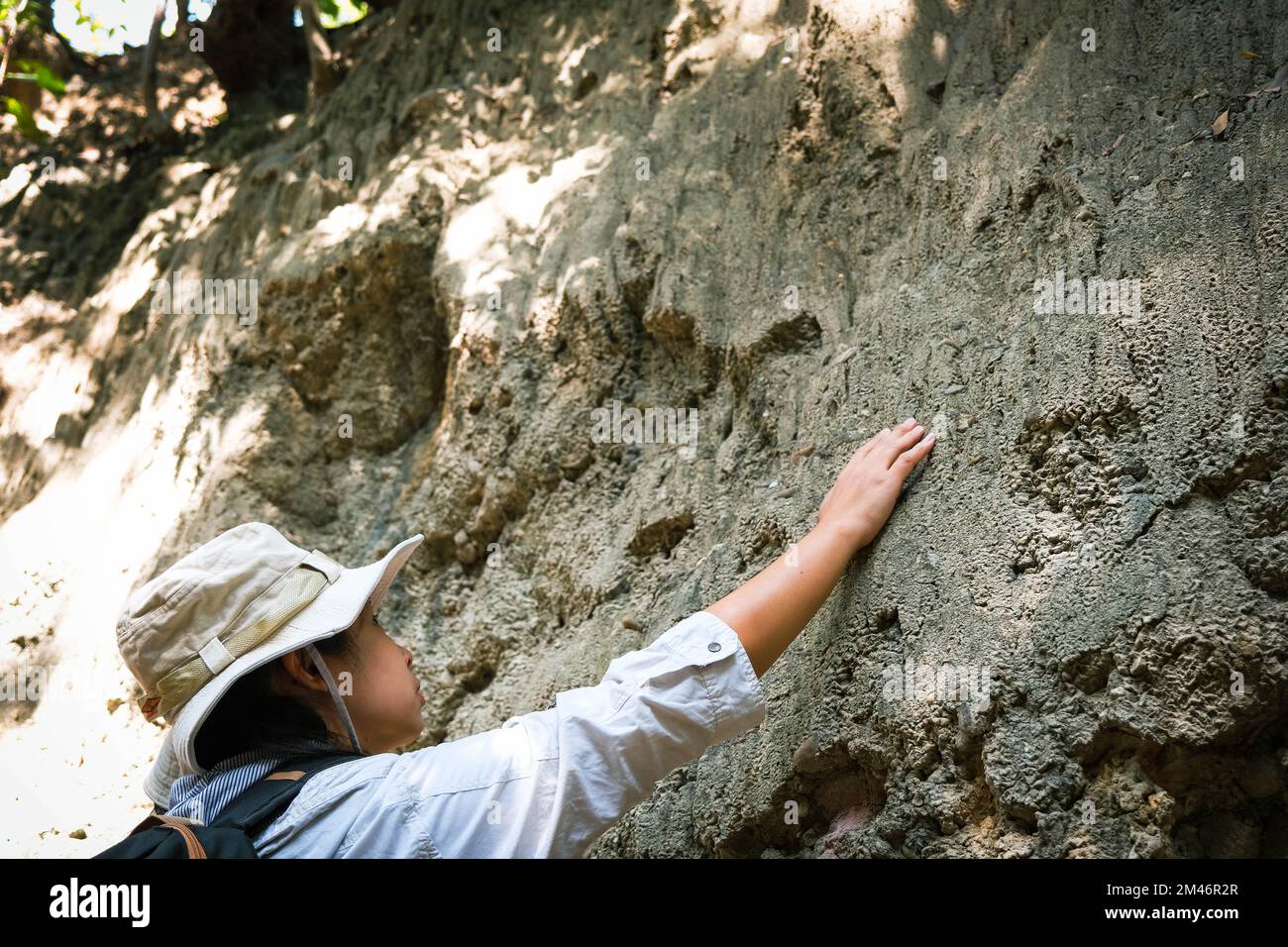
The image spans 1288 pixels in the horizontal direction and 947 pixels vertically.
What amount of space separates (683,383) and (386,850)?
2.31 meters

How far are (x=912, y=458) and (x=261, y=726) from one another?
1642mm

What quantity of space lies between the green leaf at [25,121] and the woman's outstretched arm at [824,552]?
715 centimetres

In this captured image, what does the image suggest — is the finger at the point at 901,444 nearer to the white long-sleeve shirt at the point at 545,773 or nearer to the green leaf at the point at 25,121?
the white long-sleeve shirt at the point at 545,773

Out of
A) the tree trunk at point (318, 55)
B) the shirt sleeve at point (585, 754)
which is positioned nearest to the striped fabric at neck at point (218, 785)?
the shirt sleeve at point (585, 754)

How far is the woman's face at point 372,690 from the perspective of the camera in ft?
8.30

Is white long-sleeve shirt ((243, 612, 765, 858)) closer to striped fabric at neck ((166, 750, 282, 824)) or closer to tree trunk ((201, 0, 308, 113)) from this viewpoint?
striped fabric at neck ((166, 750, 282, 824))

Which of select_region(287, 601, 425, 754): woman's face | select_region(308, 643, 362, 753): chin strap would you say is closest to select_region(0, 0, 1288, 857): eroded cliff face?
select_region(287, 601, 425, 754): woman's face

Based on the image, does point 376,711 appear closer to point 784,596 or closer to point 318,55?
point 784,596

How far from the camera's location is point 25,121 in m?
8.01

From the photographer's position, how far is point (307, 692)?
8.24 ft

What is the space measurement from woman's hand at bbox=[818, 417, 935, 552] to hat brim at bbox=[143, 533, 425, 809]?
1038 mm

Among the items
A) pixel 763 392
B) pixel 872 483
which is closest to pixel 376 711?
pixel 872 483

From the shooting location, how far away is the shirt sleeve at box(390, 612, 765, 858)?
7.32ft
